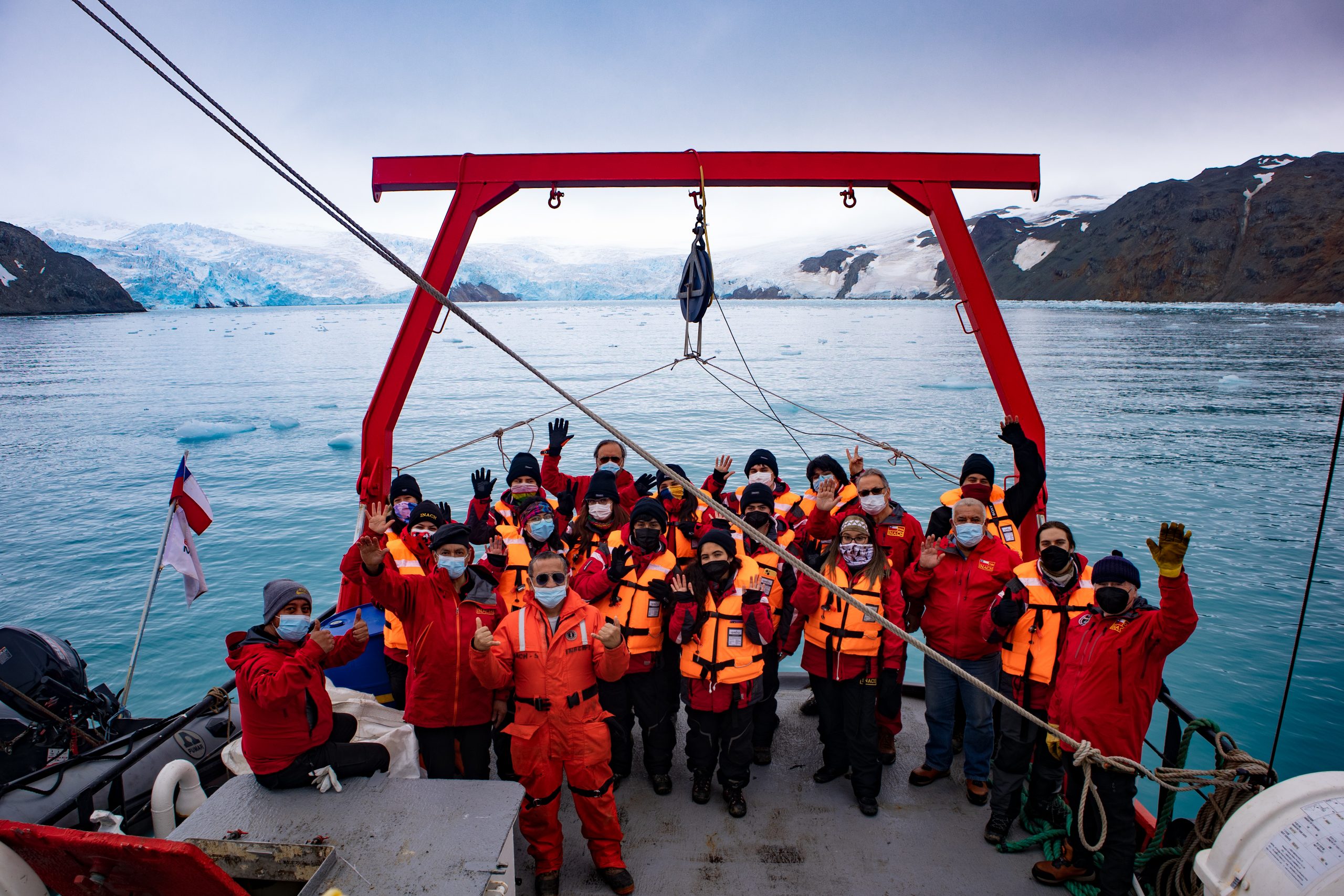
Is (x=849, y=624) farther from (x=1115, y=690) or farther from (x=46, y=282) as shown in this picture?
(x=46, y=282)

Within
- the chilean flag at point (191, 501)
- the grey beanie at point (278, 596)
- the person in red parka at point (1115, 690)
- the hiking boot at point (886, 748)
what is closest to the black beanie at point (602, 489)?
the grey beanie at point (278, 596)

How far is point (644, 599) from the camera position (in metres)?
3.80

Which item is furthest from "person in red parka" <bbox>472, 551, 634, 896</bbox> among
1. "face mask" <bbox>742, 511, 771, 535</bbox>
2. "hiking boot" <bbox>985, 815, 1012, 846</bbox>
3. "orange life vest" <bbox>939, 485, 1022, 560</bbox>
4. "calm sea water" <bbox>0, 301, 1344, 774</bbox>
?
"calm sea water" <bbox>0, 301, 1344, 774</bbox>

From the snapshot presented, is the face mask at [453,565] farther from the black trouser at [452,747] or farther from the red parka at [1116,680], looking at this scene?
the red parka at [1116,680]

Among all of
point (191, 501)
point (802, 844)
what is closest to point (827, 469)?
point (802, 844)

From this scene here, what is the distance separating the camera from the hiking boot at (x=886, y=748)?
4121mm

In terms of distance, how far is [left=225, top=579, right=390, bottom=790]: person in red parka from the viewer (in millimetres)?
2768

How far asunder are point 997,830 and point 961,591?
1.18 metres

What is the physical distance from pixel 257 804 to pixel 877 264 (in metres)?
149

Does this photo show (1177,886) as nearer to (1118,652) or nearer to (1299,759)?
(1118,652)

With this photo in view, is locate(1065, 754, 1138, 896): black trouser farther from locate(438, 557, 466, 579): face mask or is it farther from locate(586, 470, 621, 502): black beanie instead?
locate(438, 557, 466, 579): face mask

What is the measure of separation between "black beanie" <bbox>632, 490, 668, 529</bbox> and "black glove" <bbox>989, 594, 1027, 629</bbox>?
1754mm

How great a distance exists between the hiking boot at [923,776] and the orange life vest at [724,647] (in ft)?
3.95

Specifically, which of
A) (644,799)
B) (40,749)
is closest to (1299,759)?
(644,799)
